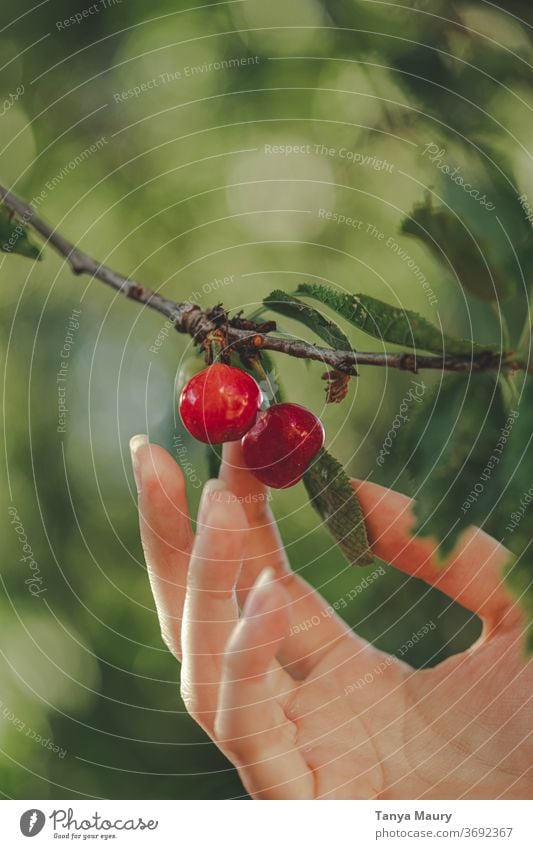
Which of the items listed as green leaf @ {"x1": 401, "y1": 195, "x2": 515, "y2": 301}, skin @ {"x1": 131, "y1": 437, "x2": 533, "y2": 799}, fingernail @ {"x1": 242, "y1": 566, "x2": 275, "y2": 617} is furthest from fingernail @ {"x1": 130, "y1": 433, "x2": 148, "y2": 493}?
green leaf @ {"x1": 401, "y1": 195, "x2": 515, "y2": 301}

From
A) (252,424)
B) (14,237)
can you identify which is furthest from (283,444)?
(14,237)

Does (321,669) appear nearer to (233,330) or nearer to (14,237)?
(233,330)

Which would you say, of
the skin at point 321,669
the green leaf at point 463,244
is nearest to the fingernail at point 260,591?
the skin at point 321,669

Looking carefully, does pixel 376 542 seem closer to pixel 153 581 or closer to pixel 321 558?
pixel 321 558

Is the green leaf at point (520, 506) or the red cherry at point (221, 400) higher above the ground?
the green leaf at point (520, 506)

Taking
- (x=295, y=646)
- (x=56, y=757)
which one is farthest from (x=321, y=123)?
(x=56, y=757)
